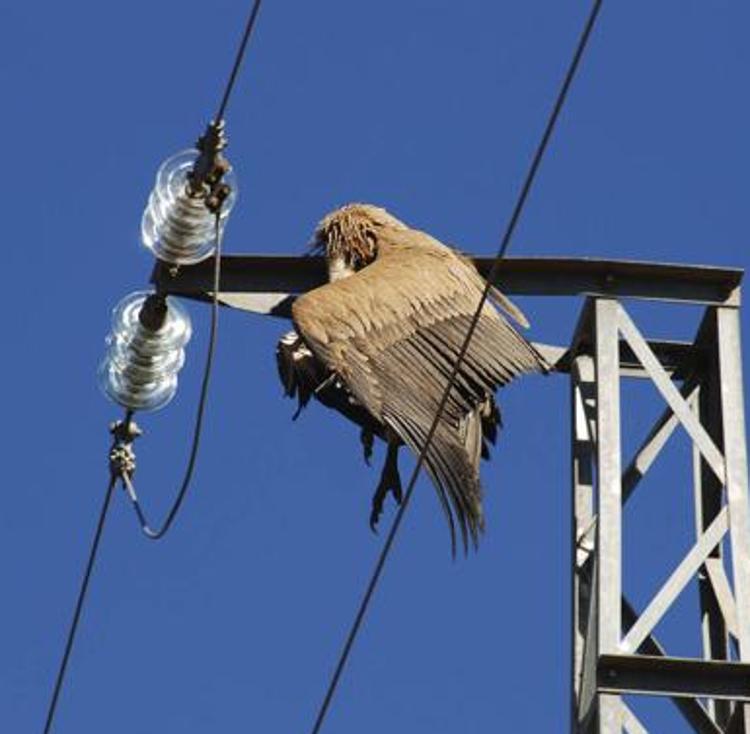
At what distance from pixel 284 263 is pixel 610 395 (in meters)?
2.03

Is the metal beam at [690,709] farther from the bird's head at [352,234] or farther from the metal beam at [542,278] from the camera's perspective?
the bird's head at [352,234]

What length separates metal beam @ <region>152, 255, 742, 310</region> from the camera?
486 inches

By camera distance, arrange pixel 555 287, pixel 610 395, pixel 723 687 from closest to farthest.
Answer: pixel 723 687
pixel 610 395
pixel 555 287

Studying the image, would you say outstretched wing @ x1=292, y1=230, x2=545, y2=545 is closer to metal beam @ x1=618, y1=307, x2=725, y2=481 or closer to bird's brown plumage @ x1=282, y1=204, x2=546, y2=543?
bird's brown plumage @ x1=282, y1=204, x2=546, y2=543

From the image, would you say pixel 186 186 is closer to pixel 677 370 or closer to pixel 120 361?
pixel 120 361

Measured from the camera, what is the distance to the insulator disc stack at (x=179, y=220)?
1239 centimetres

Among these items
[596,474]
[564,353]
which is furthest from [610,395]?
[564,353]

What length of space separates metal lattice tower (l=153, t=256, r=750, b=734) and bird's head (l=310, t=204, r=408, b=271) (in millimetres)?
277

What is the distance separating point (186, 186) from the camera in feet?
40.6

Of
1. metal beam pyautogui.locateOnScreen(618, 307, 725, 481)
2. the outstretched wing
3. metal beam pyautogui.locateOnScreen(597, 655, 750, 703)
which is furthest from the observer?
the outstretched wing

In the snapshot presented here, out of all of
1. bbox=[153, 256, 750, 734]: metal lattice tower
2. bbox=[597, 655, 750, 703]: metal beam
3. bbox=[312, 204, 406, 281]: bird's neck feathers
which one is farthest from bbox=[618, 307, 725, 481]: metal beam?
bbox=[312, 204, 406, 281]: bird's neck feathers

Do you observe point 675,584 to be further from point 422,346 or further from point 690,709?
point 422,346

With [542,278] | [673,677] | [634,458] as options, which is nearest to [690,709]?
[673,677]

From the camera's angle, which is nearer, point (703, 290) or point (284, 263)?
point (703, 290)
